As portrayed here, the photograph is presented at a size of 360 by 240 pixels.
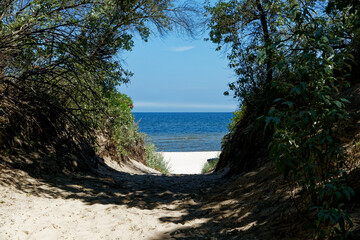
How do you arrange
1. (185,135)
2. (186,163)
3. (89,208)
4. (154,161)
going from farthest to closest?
(185,135)
(186,163)
(154,161)
(89,208)

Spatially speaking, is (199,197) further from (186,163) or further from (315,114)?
(186,163)

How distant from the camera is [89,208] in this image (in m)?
4.99

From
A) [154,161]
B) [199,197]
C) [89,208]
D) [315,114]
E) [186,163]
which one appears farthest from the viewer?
[186,163]

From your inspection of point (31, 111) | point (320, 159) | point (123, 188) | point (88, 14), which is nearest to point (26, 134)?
point (31, 111)

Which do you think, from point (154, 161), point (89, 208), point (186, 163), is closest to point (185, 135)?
point (186, 163)

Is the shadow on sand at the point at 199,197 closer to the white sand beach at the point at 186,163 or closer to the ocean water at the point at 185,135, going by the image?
the ocean water at the point at 185,135

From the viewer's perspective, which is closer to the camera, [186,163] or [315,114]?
[315,114]

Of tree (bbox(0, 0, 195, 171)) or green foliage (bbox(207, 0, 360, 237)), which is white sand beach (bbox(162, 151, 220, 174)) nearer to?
tree (bbox(0, 0, 195, 171))

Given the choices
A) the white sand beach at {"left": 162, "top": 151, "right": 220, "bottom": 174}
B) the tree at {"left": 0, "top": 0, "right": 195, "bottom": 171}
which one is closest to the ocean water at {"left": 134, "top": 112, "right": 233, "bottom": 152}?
the white sand beach at {"left": 162, "top": 151, "right": 220, "bottom": 174}

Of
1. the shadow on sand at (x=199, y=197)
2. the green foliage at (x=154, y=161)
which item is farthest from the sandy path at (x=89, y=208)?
the green foliage at (x=154, y=161)

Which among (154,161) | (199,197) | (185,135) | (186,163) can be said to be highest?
(199,197)

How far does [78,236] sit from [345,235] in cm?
310

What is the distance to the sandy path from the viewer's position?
13.4ft

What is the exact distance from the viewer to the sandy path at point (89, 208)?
4.10 m
